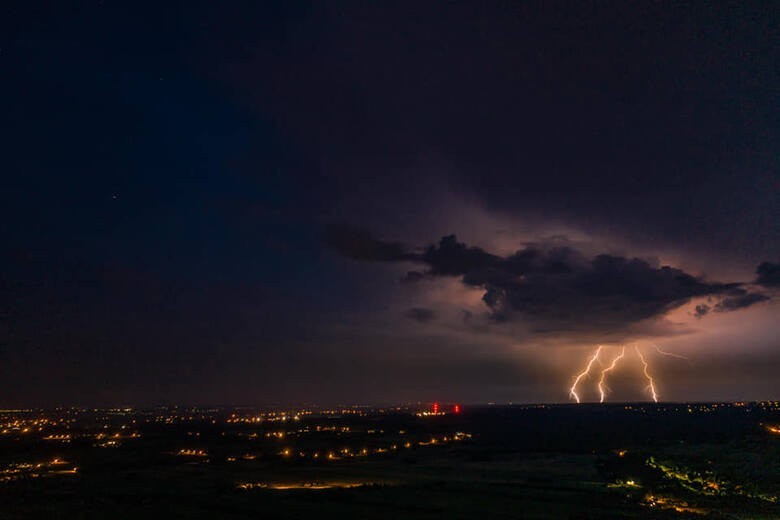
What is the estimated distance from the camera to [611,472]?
251 feet

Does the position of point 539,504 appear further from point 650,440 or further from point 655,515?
point 650,440

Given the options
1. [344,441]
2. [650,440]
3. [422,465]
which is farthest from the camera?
[344,441]

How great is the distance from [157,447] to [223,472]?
45.3m

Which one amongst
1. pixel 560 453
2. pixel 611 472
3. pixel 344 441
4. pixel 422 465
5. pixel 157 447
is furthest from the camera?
pixel 344 441

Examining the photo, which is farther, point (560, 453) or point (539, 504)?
point (560, 453)

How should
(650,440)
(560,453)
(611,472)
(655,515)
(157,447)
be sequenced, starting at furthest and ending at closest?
(650,440) < (157,447) < (560,453) < (611,472) < (655,515)

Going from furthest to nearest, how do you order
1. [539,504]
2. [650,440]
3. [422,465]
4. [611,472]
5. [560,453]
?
[650,440], [560,453], [422,465], [611,472], [539,504]

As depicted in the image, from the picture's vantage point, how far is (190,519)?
51312mm

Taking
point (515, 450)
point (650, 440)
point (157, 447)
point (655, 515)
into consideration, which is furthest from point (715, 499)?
point (157, 447)

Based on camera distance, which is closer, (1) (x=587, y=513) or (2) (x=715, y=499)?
(1) (x=587, y=513)

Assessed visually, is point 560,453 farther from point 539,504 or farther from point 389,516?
point 389,516

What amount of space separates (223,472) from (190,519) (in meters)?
30.7

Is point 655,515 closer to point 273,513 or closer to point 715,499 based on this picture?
point 715,499

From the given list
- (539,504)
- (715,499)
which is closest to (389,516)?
(539,504)
